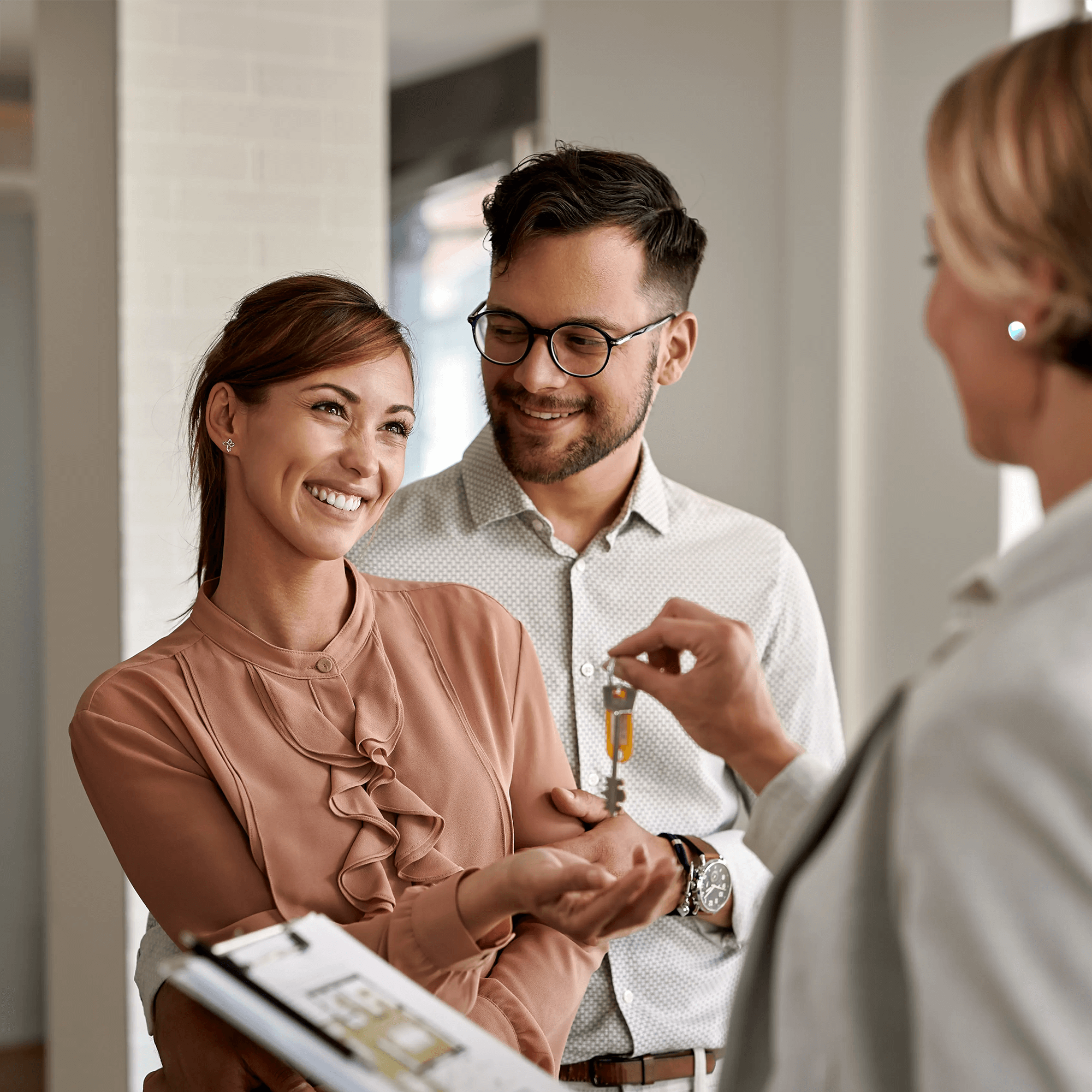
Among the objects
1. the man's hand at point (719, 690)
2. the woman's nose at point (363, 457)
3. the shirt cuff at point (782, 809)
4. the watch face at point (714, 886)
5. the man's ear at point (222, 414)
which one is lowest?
the watch face at point (714, 886)

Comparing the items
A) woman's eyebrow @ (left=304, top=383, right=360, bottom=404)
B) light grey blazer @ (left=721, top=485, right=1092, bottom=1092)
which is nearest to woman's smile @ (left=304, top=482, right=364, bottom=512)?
woman's eyebrow @ (left=304, top=383, right=360, bottom=404)

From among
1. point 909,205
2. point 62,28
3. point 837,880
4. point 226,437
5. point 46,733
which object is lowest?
point 46,733

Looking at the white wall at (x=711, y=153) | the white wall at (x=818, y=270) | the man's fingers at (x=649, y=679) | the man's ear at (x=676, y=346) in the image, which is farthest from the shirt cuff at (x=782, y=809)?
the white wall at (x=711, y=153)

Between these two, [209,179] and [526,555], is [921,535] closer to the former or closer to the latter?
[526,555]

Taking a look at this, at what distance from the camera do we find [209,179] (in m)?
3.88

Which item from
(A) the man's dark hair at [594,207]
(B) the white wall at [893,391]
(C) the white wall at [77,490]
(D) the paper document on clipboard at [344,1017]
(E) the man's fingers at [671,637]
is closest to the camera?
(D) the paper document on clipboard at [344,1017]

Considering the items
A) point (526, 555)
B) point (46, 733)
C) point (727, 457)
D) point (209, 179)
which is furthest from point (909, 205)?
point (46, 733)

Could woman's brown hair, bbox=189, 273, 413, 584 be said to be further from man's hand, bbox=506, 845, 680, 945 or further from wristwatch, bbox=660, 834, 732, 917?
wristwatch, bbox=660, 834, 732, 917

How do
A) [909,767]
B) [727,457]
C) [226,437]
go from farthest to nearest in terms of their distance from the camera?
[727,457]
[226,437]
[909,767]

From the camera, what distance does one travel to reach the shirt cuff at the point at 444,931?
4.57ft

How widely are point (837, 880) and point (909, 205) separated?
338cm

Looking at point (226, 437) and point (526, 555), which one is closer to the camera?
point (226, 437)

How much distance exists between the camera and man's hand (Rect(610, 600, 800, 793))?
4.87ft

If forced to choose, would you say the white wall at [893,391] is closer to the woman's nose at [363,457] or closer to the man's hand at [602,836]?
the man's hand at [602,836]
